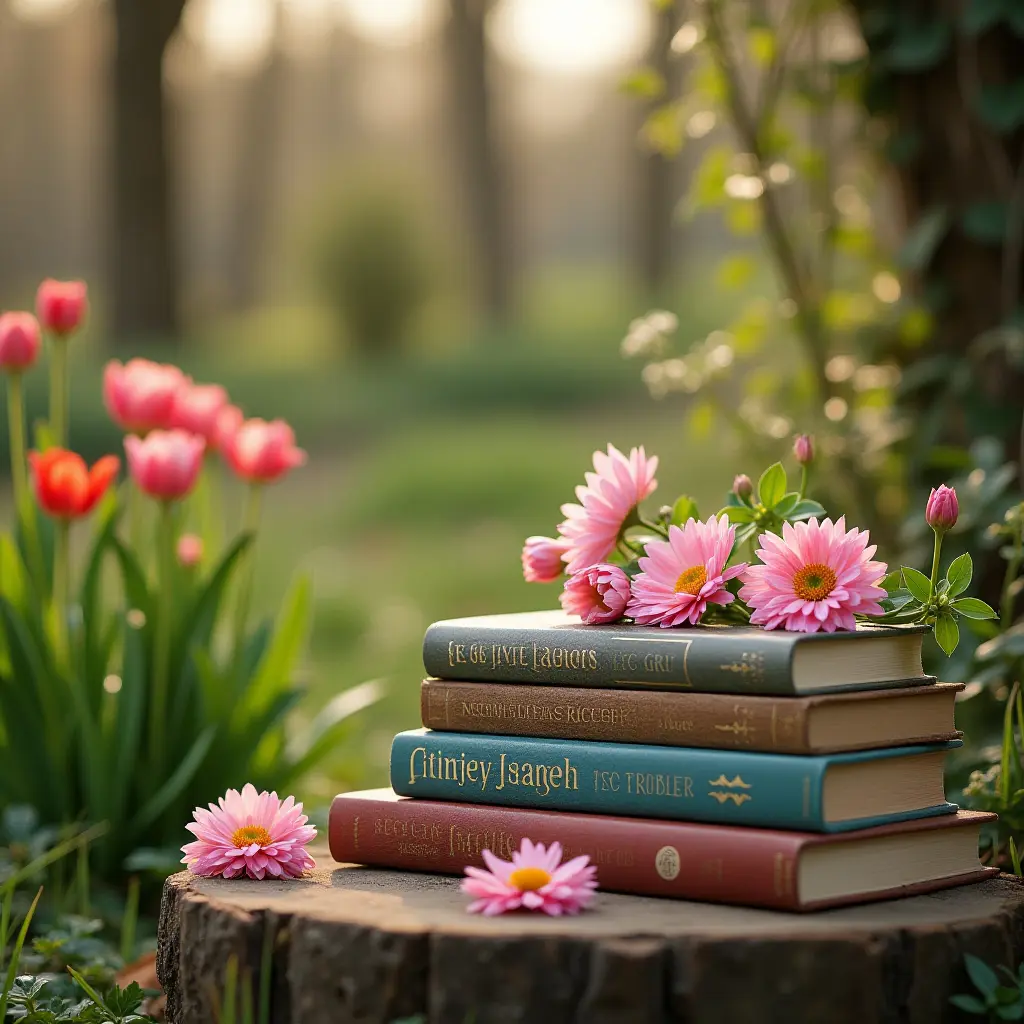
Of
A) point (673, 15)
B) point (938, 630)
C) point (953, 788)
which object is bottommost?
point (953, 788)

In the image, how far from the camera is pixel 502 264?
11867 millimetres

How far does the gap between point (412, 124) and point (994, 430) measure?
810 inches

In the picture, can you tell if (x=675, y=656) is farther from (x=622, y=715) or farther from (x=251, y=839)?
(x=251, y=839)

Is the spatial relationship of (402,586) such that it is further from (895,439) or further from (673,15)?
(673,15)

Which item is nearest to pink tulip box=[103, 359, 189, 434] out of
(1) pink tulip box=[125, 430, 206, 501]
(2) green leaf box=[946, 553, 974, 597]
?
(1) pink tulip box=[125, 430, 206, 501]

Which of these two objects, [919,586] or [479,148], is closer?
[919,586]

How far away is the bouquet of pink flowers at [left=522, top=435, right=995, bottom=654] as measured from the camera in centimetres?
125

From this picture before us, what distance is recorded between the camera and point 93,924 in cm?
173

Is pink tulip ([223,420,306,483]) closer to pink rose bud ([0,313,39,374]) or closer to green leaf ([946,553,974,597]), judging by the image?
pink rose bud ([0,313,39,374])

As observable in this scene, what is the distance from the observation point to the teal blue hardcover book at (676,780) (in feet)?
3.86

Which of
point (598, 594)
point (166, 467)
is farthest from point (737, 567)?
point (166, 467)

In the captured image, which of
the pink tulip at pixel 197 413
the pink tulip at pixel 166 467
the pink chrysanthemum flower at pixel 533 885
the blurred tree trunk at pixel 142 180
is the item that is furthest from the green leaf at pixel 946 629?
the blurred tree trunk at pixel 142 180

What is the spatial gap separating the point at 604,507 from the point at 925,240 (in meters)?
1.26

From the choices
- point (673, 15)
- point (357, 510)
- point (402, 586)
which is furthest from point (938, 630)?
point (673, 15)
